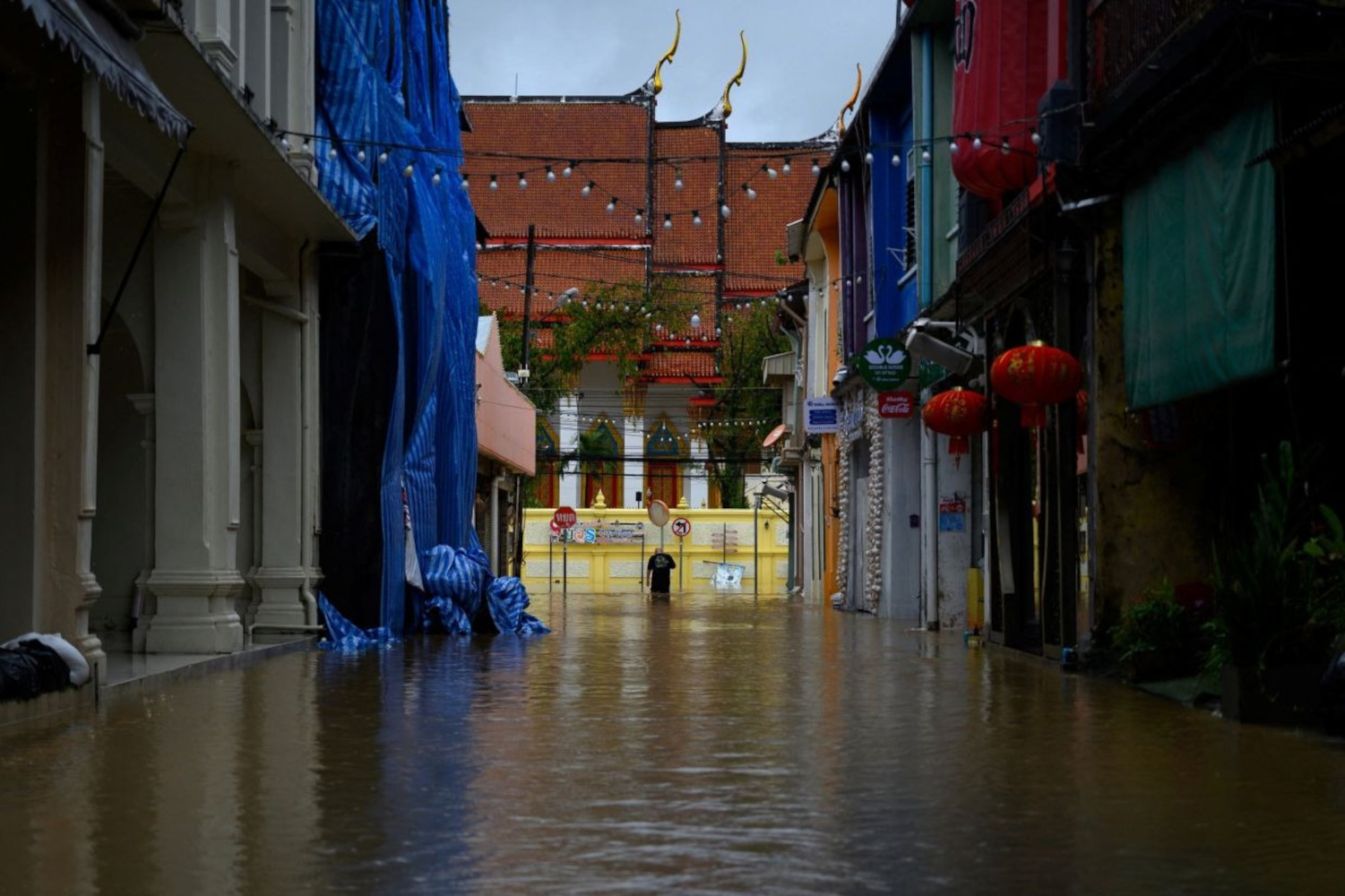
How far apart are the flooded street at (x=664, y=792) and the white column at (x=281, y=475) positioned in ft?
21.0

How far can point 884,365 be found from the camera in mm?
26562

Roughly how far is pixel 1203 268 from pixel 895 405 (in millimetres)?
14384

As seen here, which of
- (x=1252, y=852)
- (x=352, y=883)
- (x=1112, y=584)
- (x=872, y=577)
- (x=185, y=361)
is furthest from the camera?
(x=872, y=577)

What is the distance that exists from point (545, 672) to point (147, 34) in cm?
590

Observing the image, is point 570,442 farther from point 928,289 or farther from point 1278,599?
point 1278,599

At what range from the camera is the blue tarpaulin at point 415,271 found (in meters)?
21.4

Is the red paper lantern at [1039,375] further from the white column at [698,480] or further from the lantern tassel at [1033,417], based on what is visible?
the white column at [698,480]

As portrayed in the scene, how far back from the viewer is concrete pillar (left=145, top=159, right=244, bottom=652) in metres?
16.6

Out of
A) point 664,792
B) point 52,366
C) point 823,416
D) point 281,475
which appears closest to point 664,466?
point 823,416

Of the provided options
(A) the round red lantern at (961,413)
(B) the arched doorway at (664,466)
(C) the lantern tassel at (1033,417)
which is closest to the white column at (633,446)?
(B) the arched doorway at (664,466)

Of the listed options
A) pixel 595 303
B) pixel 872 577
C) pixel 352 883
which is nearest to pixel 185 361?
pixel 352 883

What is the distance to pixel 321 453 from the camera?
22.0 meters

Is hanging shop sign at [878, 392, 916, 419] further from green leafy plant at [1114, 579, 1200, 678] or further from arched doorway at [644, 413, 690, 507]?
arched doorway at [644, 413, 690, 507]

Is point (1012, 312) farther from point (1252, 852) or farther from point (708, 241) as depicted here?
point (708, 241)
